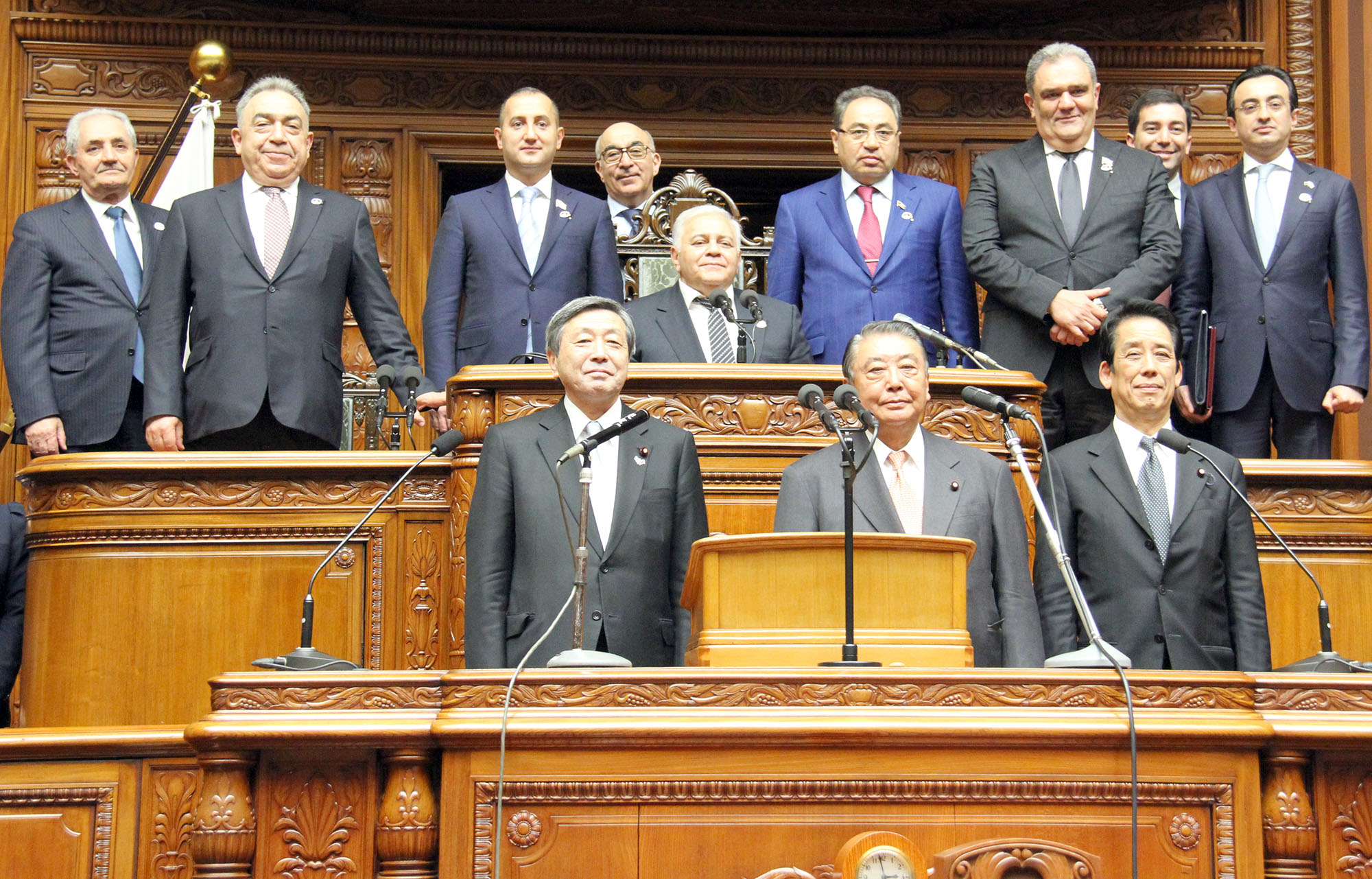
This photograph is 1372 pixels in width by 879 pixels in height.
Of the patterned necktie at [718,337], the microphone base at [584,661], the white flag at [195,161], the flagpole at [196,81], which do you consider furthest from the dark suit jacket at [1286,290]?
the flagpole at [196,81]

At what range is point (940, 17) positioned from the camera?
6.39 m

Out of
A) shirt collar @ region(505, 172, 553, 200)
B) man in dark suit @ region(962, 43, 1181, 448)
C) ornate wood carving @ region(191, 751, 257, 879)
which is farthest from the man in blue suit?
ornate wood carving @ region(191, 751, 257, 879)

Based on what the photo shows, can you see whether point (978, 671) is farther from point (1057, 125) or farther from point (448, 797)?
point (1057, 125)

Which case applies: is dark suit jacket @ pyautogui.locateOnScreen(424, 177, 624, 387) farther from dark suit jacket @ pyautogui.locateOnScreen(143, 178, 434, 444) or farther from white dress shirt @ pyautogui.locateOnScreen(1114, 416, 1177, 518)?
white dress shirt @ pyautogui.locateOnScreen(1114, 416, 1177, 518)

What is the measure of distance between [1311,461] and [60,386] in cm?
313

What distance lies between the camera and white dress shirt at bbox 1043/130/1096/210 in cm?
417

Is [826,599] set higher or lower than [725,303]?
lower

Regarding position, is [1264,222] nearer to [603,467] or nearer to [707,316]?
[707,316]

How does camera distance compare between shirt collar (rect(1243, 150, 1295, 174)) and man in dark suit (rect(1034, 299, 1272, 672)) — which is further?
shirt collar (rect(1243, 150, 1295, 174))

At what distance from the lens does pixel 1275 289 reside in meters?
4.26

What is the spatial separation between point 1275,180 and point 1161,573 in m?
1.58

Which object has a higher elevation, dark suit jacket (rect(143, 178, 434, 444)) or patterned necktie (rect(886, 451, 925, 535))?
dark suit jacket (rect(143, 178, 434, 444))

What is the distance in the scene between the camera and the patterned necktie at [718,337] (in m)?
4.02

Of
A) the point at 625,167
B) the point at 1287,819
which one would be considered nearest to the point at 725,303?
the point at 625,167
